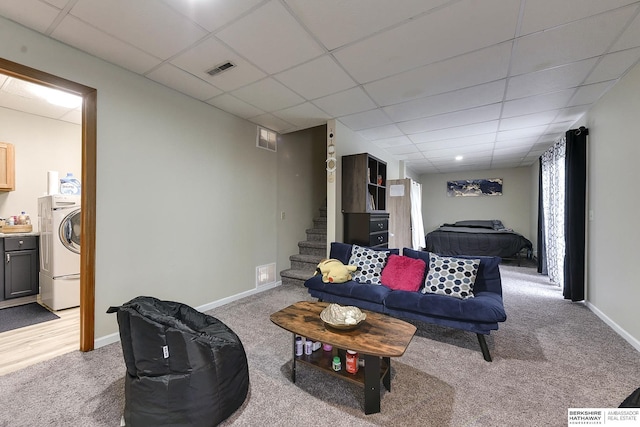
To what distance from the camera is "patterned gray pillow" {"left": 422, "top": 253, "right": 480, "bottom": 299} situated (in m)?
2.47

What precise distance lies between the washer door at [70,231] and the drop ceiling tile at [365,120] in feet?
12.1

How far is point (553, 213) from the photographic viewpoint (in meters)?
4.43

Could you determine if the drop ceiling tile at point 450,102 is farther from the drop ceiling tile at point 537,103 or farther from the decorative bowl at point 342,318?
the decorative bowl at point 342,318

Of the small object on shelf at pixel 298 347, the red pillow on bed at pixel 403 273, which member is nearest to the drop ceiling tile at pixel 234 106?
the red pillow on bed at pixel 403 273

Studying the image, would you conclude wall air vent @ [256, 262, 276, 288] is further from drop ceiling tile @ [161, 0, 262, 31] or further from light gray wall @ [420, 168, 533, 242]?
light gray wall @ [420, 168, 533, 242]

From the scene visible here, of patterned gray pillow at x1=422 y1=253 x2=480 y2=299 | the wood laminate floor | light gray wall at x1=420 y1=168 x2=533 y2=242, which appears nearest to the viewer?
the wood laminate floor

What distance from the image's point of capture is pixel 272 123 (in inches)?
151

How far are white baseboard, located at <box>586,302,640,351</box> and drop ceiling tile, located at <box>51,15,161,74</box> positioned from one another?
16.0 feet

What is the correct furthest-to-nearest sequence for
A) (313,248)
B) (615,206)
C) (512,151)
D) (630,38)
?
(512,151), (313,248), (615,206), (630,38)

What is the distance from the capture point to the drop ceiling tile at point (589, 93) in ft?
8.98

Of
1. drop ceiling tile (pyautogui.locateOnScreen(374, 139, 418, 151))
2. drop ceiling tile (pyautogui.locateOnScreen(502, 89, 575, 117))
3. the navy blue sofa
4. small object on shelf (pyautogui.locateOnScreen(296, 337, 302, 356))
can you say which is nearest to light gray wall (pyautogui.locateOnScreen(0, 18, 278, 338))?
the navy blue sofa

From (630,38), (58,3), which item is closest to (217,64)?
(58,3)

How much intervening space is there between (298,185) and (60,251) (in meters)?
3.35

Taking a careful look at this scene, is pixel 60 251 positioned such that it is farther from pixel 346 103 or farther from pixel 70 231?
pixel 346 103
